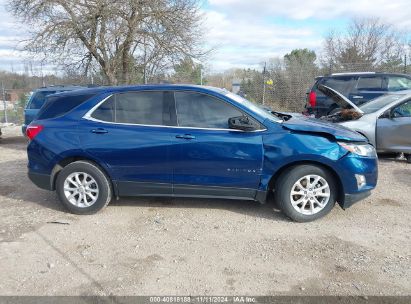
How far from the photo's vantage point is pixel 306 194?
4.54 m

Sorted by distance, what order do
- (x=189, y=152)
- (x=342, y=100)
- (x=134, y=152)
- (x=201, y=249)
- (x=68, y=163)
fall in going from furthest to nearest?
(x=342, y=100), (x=68, y=163), (x=134, y=152), (x=189, y=152), (x=201, y=249)

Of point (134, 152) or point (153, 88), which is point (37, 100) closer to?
point (153, 88)

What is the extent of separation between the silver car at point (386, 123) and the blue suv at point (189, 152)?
313 cm

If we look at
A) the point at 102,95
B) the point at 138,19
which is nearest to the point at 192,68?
the point at 138,19

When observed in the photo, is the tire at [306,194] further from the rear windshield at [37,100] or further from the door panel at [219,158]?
the rear windshield at [37,100]

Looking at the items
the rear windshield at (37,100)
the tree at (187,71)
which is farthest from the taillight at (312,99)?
the rear windshield at (37,100)

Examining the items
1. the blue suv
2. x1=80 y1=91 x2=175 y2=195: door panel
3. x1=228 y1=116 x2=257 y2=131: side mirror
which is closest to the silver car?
the blue suv

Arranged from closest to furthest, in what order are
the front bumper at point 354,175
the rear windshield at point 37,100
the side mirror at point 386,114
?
the front bumper at point 354,175, the side mirror at point 386,114, the rear windshield at point 37,100

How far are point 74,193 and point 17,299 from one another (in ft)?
6.42

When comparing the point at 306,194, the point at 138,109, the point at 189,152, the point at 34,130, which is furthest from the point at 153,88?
the point at 306,194

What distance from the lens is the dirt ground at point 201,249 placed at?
3.27m

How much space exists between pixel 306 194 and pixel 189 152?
1560 millimetres

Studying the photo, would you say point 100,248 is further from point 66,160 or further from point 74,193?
point 66,160

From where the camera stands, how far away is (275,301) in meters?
3.04
